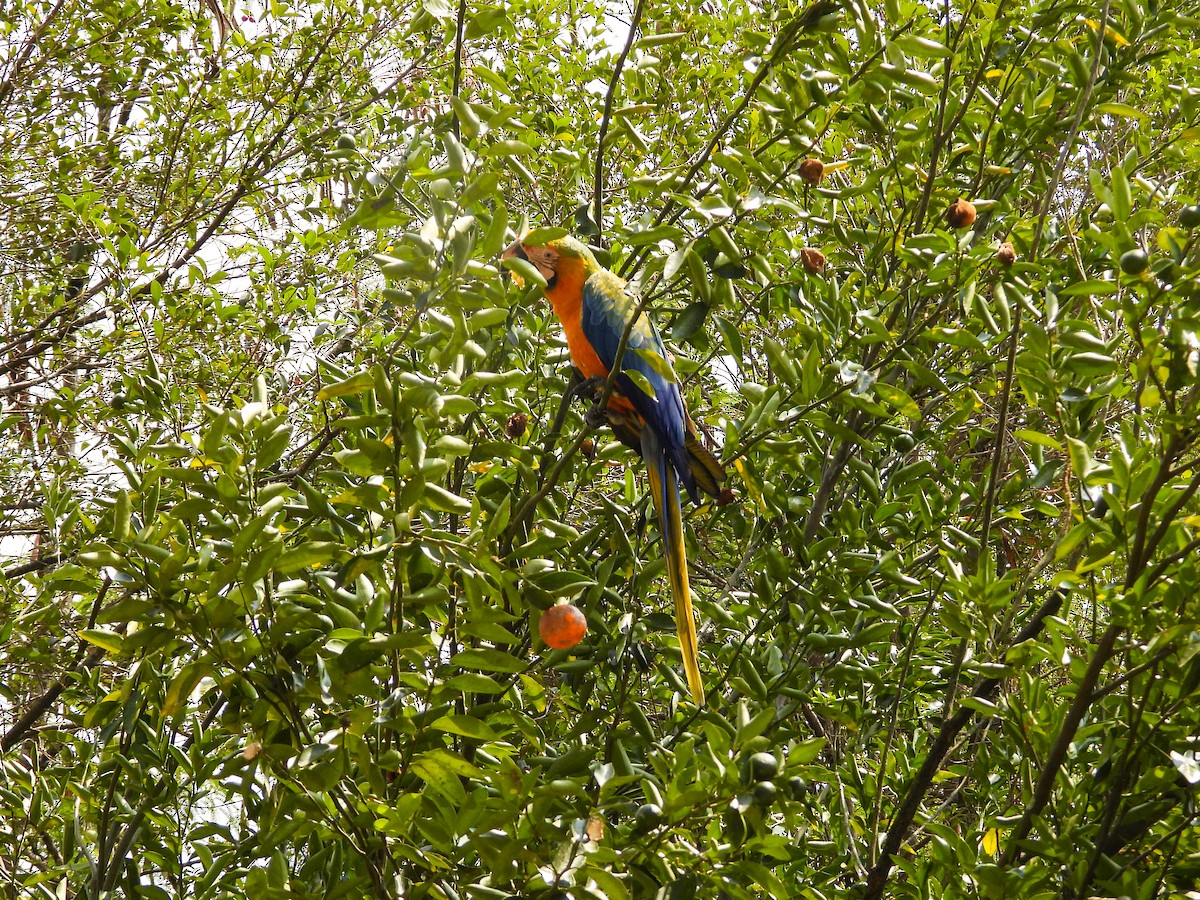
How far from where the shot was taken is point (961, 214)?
2.31 metres

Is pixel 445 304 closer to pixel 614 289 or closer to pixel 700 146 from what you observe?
pixel 614 289

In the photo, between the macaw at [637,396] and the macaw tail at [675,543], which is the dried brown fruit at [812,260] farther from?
the macaw tail at [675,543]

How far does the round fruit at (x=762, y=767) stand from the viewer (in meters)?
1.55

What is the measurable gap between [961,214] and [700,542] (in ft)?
5.27

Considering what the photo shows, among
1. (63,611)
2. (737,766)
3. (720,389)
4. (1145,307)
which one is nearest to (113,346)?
(63,611)

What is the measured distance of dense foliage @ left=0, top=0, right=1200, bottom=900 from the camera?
5.15ft

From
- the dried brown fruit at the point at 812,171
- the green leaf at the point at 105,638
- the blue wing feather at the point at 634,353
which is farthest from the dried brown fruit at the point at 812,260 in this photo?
the green leaf at the point at 105,638

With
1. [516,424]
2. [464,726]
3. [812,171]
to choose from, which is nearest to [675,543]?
[516,424]

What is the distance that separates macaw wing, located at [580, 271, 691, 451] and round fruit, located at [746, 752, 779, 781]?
1.18 m

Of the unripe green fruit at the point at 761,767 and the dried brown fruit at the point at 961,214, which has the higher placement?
the dried brown fruit at the point at 961,214

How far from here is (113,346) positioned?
13.0 ft

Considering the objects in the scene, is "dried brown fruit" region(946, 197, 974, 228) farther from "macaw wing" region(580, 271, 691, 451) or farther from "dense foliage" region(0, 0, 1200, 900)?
"macaw wing" region(580, 271, 691, 451)

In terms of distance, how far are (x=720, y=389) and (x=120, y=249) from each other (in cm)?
211

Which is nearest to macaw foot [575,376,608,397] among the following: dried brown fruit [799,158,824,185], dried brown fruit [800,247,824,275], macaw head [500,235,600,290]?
macaw head [500,235,600,290]
